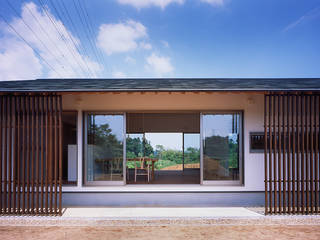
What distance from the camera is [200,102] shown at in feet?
19.9

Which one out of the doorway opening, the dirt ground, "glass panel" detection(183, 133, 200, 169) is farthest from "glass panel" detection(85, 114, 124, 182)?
the doorway opening

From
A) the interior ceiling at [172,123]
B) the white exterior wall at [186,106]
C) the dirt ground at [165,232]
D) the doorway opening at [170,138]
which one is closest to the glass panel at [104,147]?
the white exterior wall at [186,106]

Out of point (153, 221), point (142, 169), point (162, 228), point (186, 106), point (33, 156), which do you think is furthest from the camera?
point (142, 169)

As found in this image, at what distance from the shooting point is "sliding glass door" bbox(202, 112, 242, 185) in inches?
239

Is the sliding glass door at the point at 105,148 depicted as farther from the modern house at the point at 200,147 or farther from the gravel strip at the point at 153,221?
the gravel strip at the point at 153,221

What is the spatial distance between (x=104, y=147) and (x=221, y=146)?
277 cm

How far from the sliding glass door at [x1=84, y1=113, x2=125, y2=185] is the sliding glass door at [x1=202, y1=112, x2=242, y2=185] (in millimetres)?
1959

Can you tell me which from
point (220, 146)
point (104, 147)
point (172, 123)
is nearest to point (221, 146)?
point (220, 146)

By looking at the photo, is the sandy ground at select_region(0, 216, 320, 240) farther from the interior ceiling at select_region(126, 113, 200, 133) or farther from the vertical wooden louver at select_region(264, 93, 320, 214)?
the interior ceiling at select_region(126, 113, 200, 133)

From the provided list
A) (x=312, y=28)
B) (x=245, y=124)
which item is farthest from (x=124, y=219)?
(x=312, y=28)

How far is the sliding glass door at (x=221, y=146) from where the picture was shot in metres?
6.06

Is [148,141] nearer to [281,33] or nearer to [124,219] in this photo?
[124,219]

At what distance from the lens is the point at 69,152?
7.27m

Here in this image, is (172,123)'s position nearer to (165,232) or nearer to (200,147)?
(200,147)
